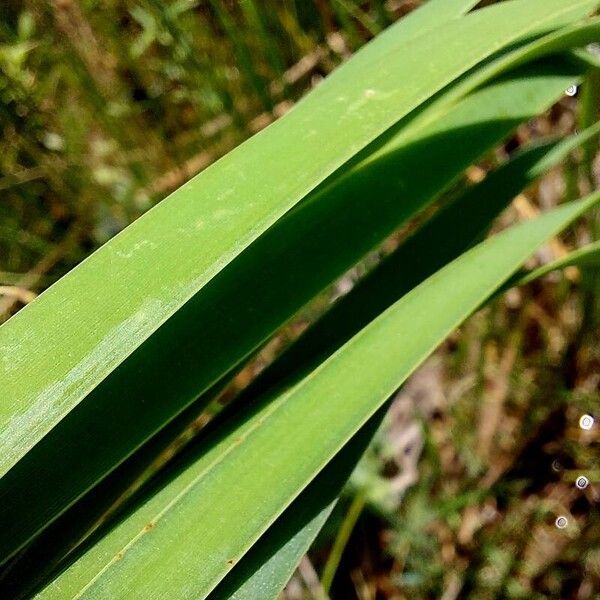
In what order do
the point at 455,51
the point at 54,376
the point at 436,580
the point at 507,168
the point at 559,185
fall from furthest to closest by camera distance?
the point at 559,185 < the point at 436,580 < the point at 507,168 < the point at 455,51 < the point at 54,376

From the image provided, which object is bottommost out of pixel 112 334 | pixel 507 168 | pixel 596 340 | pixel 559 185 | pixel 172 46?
pixel 596 340

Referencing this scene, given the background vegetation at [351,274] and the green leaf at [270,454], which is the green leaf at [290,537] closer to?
the green leaf at [270,454]

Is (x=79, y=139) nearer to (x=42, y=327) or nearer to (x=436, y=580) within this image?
(x=42, y=327)

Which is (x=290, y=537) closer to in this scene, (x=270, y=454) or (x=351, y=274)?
(x=270, y=454)

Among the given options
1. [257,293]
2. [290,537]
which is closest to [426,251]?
[257,293]

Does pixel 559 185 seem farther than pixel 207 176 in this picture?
Yes

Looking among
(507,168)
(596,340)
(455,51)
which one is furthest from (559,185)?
(455,51)
